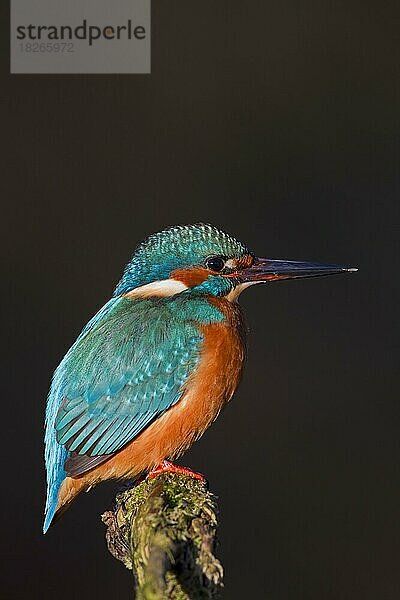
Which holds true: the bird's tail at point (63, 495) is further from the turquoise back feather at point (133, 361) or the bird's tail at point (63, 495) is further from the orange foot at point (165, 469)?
the orange foot at point (165, 469)

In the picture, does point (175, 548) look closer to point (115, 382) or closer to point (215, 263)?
point (115, 382)

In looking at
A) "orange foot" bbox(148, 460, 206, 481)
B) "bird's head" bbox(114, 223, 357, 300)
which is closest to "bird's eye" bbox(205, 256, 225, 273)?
"bird's head" bbox(114, 223, 357, 300)

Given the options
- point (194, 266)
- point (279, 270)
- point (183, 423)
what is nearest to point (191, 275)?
point (194, 266)

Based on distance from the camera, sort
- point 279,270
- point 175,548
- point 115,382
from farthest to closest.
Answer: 1. point 279,270
2. point 115,382
3. point 175,548

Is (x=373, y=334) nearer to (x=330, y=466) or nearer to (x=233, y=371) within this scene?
(x=330, y=466)

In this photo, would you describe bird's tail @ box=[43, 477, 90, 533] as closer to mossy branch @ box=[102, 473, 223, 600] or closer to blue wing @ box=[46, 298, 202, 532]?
blue wing @ box=[46, 298, 202, 532]

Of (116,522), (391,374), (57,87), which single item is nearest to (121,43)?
(57,87)

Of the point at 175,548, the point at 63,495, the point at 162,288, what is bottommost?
the point at 63,495
